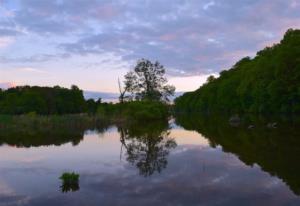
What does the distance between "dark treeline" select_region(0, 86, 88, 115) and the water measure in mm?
50459

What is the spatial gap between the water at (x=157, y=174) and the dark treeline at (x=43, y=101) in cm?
5046

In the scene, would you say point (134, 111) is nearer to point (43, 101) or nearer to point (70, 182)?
point (43, 101)

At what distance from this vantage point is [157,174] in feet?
50.5

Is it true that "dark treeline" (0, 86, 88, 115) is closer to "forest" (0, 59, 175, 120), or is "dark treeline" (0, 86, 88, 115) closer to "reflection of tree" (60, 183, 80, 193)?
"forest" (0, 59, 175, 120)

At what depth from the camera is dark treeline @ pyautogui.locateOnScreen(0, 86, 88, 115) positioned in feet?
268

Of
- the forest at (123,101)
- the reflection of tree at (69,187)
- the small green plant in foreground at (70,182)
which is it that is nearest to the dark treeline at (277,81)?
the forest at (123,101)

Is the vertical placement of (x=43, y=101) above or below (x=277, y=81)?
below

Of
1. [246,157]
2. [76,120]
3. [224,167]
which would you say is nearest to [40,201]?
[224,167]

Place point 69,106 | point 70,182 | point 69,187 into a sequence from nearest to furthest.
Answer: point 69,187
point 70,182
point 69,106

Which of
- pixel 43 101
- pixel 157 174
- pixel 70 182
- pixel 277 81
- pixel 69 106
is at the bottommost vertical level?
pixel 157 174

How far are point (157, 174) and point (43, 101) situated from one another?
7592 centimetres

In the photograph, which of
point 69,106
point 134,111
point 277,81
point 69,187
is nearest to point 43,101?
point 69,106

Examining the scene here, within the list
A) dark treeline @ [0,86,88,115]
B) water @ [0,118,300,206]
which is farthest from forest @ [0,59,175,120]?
water @ [0,118,300,206]

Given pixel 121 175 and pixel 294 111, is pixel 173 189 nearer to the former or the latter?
pixel 121 175
